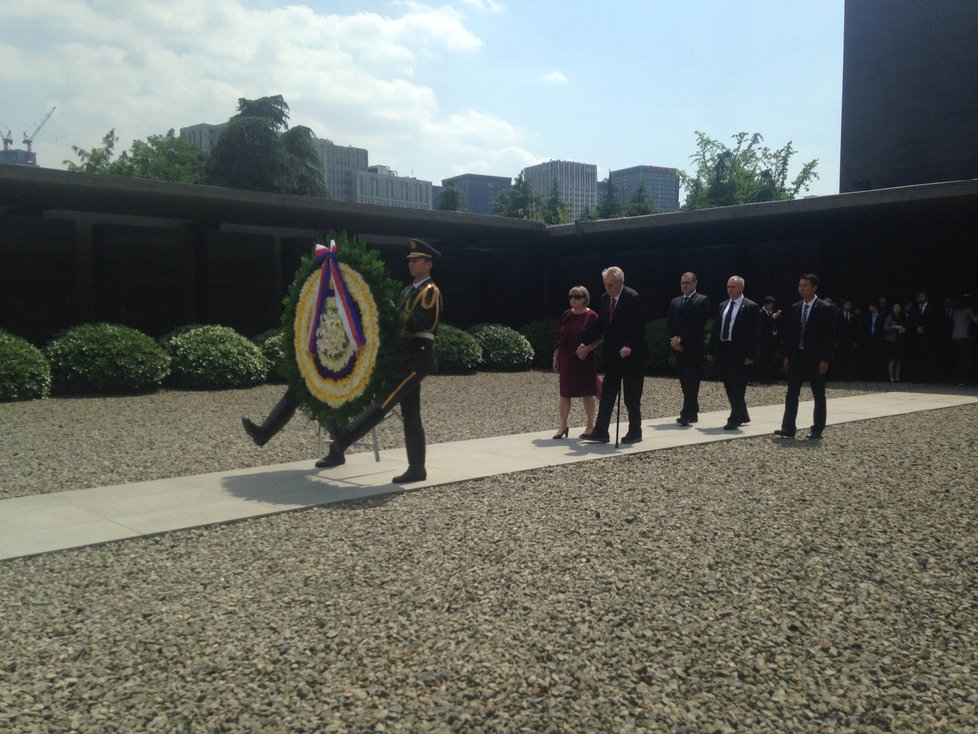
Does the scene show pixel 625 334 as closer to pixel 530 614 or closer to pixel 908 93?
pixel 530 614

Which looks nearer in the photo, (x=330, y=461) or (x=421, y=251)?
(x=421, y=251)

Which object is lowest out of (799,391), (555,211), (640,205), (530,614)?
(530,614)

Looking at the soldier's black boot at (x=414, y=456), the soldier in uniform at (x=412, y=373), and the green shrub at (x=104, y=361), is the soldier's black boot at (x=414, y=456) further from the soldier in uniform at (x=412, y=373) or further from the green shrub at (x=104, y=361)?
the green shrub at (x=104, y=361)

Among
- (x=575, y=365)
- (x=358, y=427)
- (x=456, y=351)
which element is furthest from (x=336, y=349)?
(x=456, y=351)

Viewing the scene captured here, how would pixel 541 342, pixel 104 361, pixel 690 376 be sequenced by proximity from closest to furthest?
pixel 690 376 < pixel 104 361 < pixel 541 342

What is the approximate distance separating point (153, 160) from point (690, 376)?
59.2 meters

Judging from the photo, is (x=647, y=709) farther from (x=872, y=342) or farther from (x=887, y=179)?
(x=887, y=179)

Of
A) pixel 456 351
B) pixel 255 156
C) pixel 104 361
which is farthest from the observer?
pixel 255 156

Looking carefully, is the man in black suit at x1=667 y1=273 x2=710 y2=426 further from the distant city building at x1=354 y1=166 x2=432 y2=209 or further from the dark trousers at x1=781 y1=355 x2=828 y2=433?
the distant city building at x1=354 y1=166 x2=432 y2=209

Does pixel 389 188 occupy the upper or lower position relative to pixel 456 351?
upper

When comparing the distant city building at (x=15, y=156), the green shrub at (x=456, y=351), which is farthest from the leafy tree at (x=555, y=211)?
the distant city building at (x=15, y=156)

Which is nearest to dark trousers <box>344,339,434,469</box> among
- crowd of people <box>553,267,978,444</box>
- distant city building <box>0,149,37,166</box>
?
crowd of people <box>553,267,978,444</box>

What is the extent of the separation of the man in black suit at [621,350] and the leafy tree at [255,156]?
41910 mm

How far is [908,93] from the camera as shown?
29312mm
